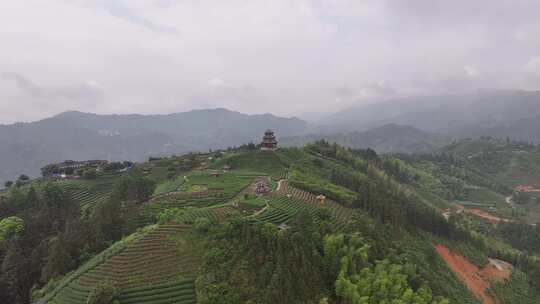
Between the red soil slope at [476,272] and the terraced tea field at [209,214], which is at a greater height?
the terraced tea field at [209,214]

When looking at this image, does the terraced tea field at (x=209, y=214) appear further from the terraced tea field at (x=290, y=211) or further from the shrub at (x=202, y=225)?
the terraced tea field at (x=290, y=211)

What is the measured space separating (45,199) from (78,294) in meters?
35.7

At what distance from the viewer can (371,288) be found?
31.6 metres

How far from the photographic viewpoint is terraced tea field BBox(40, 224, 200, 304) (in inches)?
1125

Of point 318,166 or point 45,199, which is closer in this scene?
point 45,199

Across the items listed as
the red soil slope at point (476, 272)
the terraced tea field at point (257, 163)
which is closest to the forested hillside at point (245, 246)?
the red soil slope at point (476, 272)

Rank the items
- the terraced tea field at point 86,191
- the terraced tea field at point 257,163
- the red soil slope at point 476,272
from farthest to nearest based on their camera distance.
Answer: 1. the terraced tea field at point 257,163
2. the terraced tea field at point 86,191
3. the red soil slope at point 476,272

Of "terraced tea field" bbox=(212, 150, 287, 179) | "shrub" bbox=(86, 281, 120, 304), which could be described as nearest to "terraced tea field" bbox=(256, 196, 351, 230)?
"shrub" bbox=(86, 281, 120, 304)

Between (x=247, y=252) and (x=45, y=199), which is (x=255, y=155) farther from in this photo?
(x=247, y=252)

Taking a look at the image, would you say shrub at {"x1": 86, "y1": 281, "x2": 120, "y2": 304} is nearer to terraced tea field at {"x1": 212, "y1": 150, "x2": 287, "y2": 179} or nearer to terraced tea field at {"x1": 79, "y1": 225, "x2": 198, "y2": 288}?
terraced tea field at {"x1": 79, "y1": 225, "x2": 198, "y2": 288}

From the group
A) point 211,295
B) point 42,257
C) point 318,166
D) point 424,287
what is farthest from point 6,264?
point 318,166

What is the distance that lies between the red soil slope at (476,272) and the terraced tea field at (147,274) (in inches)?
1719

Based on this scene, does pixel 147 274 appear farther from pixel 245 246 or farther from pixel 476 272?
pixel 476 272

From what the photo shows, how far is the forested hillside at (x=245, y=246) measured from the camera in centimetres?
2992
